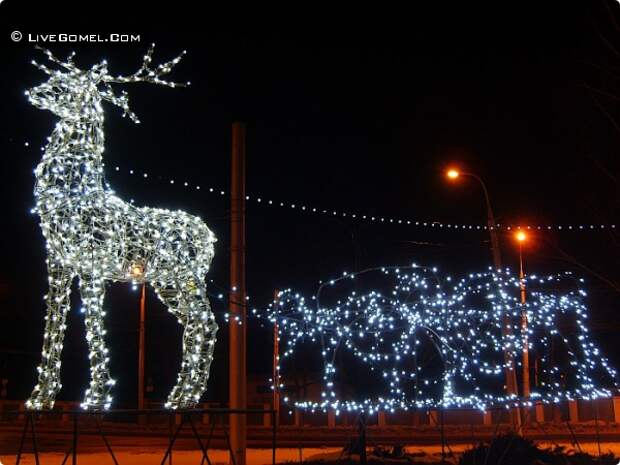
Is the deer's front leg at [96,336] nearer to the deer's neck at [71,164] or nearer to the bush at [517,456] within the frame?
the deer's neck at [71,164]

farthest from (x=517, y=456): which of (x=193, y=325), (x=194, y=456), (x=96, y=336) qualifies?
(x=96, y=336)

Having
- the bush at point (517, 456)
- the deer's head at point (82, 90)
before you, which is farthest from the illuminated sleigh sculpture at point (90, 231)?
the bush at point (517, 456)

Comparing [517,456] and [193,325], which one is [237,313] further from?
[517,456]

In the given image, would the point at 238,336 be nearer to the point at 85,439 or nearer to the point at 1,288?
the point at 85,439

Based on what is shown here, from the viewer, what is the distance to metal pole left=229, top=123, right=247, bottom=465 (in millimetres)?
9898

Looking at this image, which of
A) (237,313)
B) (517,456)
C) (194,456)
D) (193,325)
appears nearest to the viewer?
(517,456)

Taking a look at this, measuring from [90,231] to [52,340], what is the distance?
1962mm

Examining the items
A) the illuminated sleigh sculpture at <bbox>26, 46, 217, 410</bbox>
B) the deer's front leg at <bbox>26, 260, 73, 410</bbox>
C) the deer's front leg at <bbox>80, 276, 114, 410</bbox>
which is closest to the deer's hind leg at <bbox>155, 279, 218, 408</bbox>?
the illuminated sleigh sculpture at <bbox>26, 46, 217, 410</bbox>

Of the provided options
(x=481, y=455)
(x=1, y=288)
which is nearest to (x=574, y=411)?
(x=481, y=455)

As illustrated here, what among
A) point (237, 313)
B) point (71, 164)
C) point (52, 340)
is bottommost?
point (52, 340)

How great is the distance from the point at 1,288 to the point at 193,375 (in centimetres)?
2504

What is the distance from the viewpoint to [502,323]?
11.4m

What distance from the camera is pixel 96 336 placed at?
40.4 ft

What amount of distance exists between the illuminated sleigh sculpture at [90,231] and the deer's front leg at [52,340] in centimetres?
2
